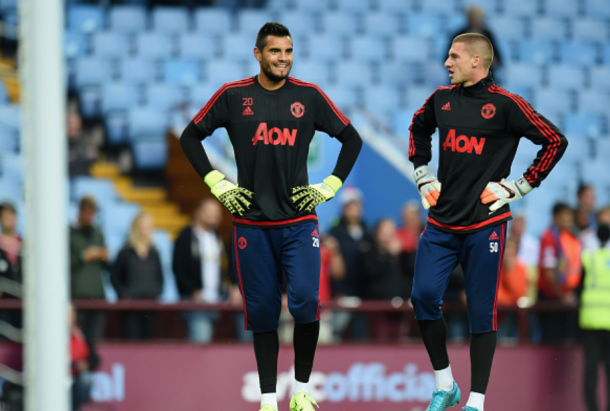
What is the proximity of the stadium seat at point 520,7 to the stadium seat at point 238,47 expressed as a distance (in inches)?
147

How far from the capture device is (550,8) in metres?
14.2

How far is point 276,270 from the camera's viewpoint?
17.3 ft

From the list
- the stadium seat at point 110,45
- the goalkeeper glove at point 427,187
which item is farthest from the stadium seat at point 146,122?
the goalkeeper glove at point 427,187

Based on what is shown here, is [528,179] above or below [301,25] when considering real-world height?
below

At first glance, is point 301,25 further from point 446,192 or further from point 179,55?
point 446,192

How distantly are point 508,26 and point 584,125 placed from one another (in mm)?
1770

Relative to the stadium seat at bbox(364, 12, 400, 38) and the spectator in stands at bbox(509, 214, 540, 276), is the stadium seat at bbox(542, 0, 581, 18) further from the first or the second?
the spectator in stands at bbox(509, 214, 540, 276)

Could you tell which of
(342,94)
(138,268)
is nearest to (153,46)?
(342,94)

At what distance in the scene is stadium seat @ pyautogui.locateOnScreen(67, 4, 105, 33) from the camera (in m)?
12.7

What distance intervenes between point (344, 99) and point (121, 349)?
5.59 metres

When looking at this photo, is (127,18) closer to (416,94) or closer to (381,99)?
(381,99)

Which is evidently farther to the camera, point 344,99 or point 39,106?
point 344,99

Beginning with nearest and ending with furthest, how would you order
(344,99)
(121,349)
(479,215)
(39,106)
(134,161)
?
(39,106)
(479,215)
(121,349)
(134,161)
(344,99)

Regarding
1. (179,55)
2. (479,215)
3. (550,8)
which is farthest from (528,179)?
(550,8)
